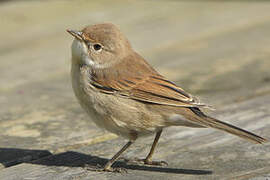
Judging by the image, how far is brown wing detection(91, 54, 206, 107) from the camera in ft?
14.2

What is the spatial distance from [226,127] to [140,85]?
2.85 ft

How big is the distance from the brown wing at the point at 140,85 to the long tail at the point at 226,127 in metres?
0.11

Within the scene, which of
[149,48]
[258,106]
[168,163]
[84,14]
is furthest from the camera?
[84,14]

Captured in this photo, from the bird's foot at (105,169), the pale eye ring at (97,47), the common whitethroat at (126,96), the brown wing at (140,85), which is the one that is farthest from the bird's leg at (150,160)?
the pale eye ring at (97,47)

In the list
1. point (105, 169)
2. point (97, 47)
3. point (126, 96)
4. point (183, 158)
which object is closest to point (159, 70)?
point (97, 47)

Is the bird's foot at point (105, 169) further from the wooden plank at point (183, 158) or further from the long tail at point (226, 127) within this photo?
the long tail at point (226, 127)

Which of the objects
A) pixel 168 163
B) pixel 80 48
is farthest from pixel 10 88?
pixel 168 163

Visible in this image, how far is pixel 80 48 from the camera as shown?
4668 millimetres

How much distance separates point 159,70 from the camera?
6.82m

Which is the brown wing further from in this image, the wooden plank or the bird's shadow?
the bird's shadow

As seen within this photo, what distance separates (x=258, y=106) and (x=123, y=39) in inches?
56.3

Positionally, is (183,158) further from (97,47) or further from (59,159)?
(97,47)

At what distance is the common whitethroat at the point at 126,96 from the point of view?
4.28m

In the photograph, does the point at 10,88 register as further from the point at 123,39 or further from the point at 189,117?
the point at 189,117
